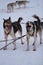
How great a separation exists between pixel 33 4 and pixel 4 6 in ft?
0.61

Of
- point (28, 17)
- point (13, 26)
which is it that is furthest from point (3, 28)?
point (28, 17)

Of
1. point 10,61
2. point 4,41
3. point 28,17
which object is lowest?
point 10,61

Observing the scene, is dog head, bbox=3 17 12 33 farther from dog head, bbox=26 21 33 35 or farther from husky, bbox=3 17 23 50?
dog head, bbox=26 21 33 35

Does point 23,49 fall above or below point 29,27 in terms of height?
below

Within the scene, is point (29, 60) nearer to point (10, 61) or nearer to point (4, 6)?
point (10, 61)

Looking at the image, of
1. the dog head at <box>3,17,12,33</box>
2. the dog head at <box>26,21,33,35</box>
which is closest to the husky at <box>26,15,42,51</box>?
the dog head at <box>26,21,33,35</box>

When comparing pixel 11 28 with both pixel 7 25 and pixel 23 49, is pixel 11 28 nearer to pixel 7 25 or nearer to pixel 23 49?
pixel 7 25

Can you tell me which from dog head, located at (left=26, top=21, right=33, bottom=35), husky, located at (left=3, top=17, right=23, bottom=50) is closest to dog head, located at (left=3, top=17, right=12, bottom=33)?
husky, located at (left=3, top=17, right=23, bottom=50)

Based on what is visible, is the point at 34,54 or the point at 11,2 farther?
the point at 11,2

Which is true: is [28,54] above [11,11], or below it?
below

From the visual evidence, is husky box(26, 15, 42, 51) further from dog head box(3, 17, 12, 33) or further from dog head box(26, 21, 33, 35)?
dog head box(3, 17, 12, 33)

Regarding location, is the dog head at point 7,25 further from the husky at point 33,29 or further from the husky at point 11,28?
the husky at point 33,29

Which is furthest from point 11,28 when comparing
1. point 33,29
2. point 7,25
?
point 33,29

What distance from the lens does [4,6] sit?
1.30m
